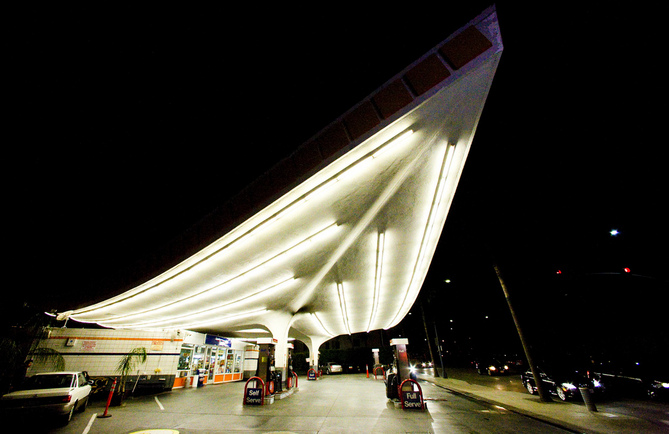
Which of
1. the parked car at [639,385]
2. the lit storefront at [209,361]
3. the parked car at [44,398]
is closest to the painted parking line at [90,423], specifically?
the parked car at [44,398]

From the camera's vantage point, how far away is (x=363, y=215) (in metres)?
7.25

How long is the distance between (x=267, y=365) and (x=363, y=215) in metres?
9.33

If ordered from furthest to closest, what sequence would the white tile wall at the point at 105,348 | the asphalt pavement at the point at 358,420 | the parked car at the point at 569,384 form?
the white tile wall at the point at 105,348 → the parked car at the point at 569,384 → the asphalt pavement at the point at 358,420

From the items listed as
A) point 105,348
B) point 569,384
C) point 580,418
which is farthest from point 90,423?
point 569,384

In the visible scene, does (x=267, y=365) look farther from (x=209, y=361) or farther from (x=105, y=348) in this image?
(x=209, y=361)

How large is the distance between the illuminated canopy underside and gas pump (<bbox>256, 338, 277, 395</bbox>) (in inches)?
88.8

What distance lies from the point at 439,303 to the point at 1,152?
140 feet

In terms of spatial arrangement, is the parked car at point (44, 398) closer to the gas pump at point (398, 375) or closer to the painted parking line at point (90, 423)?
the painted parking line at point (90, 423)

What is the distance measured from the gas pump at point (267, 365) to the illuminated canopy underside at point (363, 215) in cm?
226

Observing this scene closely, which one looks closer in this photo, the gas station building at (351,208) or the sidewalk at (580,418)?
the gas station building at (351,208)

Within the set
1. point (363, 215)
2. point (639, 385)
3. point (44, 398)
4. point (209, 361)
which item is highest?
point (363, 215)

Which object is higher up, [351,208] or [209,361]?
[351,208]

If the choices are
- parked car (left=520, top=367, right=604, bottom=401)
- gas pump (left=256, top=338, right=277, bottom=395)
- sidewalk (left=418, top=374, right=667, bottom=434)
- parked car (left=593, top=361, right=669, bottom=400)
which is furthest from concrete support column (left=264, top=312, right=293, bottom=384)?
parked car (left=593, top=361, right=669, bottom=400)

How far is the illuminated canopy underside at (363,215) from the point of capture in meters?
3.62
